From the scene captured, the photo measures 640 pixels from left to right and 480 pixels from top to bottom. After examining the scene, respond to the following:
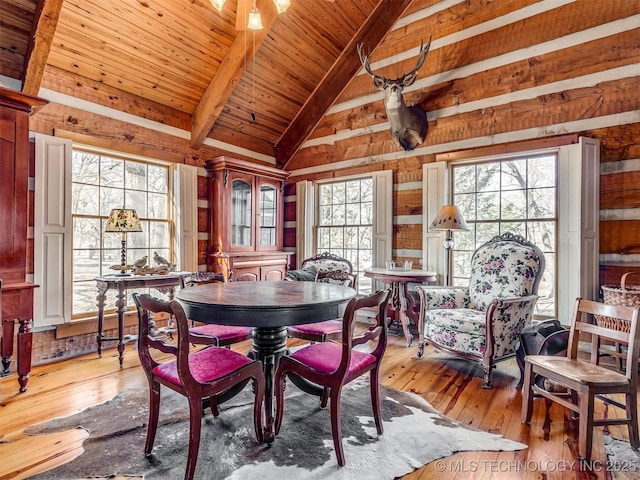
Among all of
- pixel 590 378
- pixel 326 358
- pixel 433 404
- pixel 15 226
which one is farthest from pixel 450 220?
pixel 15 226

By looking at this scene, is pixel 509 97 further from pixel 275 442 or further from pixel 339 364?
pixel 275 442

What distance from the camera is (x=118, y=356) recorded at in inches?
134

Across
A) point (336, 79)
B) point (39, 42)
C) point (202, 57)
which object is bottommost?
point (39, 42)

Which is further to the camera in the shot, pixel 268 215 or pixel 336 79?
pixel 268 215

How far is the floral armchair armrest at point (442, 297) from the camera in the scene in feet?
11.3

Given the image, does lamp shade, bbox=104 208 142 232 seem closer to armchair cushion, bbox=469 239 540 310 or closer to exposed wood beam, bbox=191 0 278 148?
exposed wood beam, bbox=191 0 278 148

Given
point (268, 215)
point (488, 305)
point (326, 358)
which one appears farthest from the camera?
point (268, 215)

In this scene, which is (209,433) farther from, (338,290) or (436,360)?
(436,360)

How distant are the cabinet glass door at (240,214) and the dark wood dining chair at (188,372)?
2.81 meters

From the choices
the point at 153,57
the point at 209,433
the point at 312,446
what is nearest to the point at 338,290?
the point at 312,446

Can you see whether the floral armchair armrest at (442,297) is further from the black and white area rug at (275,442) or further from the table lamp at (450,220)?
the black and white area rug at (275,442)

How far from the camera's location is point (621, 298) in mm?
2783

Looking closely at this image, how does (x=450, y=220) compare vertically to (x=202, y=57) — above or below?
below

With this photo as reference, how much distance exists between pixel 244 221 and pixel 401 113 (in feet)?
8.10
